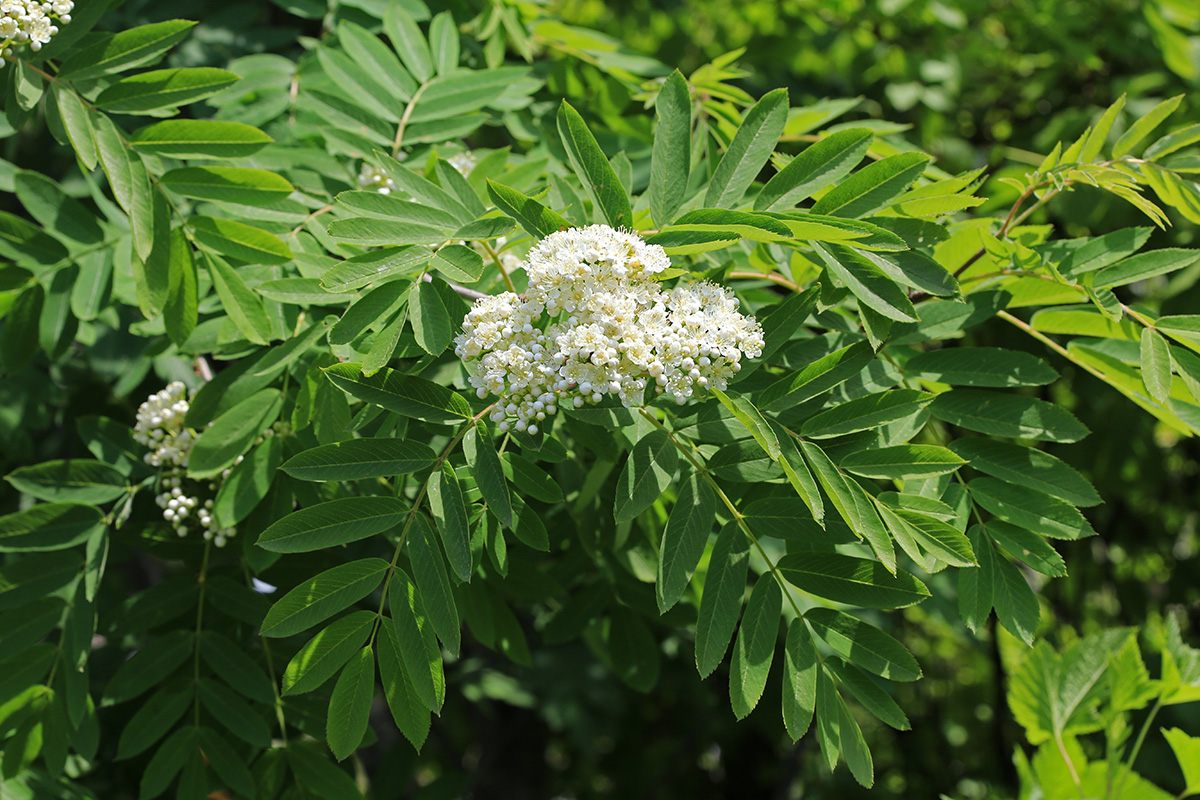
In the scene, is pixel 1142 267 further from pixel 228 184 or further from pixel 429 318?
pixel 228 184

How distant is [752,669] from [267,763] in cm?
120

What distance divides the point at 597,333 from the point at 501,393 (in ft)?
0.64

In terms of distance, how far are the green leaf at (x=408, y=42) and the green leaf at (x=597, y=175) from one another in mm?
883

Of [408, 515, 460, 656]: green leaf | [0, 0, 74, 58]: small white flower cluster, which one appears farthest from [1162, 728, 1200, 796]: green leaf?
[0, 0, 74, 58]: small white flower cluster

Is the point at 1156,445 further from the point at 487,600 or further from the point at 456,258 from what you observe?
the point at 456,258

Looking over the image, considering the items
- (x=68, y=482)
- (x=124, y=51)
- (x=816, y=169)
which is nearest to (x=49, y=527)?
(x=68, y=482)

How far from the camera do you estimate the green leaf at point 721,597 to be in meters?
1.38

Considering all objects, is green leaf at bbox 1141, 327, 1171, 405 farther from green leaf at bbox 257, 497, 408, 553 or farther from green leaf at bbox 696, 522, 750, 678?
green leaf at bbox 257, 497, 408, 553

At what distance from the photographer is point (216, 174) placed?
1761 mm

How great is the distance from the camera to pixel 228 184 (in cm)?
177

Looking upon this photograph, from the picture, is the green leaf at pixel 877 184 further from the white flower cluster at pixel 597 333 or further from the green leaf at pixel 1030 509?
the green leaf at pixel 1030 509

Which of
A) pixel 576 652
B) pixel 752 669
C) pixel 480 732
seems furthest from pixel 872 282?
pixel 480 732

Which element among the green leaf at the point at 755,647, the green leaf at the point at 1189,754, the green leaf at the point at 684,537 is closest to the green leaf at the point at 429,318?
the green leaf at the point at 684,537

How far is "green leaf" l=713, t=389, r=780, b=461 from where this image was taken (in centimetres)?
127
